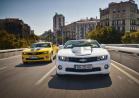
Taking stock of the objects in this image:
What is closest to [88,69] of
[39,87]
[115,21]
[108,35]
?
[39,87]

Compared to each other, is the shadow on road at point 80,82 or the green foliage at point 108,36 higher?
the green foliage at point 108,36

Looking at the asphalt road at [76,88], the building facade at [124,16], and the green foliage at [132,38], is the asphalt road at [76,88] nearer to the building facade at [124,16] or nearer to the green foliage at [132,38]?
the green foliage at [132,38]

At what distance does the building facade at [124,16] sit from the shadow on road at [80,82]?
101423 millimetres

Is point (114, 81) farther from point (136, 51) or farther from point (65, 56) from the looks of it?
point (136, 51)

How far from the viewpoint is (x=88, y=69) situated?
8289 millimetres

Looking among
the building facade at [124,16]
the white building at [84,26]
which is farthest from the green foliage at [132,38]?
the white building at [84,26]

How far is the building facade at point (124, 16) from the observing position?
353 feet

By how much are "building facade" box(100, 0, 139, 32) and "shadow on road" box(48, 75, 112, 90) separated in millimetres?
101423

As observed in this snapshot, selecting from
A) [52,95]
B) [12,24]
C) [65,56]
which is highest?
[12,24]

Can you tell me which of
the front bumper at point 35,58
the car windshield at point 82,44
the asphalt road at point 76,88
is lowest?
the asphalt road at point 76,88

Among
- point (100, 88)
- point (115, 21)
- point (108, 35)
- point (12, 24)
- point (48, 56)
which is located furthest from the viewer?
point (12, 24)

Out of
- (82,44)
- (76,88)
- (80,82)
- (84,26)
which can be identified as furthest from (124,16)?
(76,88)

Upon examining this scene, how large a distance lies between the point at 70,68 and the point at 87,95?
2229 millimetres

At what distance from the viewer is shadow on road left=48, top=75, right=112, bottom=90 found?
7402mm
